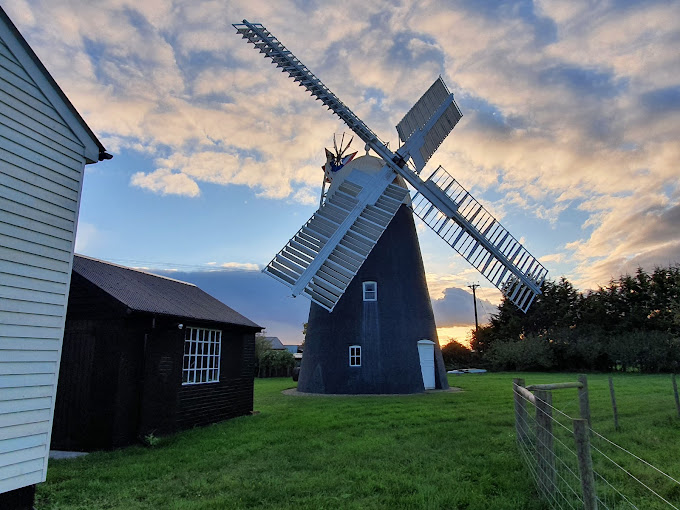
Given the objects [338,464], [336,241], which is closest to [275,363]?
[336,241]

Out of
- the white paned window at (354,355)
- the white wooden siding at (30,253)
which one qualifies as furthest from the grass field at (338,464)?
the white paned window at (354,355)

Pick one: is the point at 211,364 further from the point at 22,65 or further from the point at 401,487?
the point at 22,65

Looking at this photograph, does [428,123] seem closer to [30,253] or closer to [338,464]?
[338,464]

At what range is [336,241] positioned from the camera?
14102 mm

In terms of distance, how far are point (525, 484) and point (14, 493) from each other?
618 centimetres

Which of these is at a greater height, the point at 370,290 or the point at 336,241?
the point at 336,241

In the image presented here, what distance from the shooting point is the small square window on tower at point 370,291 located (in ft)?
58.3

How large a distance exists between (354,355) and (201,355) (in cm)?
756

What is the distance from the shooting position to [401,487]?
588 centimetres

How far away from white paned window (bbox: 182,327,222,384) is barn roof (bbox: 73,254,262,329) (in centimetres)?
48

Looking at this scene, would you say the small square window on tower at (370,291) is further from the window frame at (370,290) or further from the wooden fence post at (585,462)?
the wooden fence post at (585,462)

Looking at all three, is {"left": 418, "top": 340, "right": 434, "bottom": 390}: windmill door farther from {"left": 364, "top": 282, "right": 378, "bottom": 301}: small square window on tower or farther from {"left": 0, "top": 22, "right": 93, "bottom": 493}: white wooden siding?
{"left": 0, "top": 22, "right": 93, "bottom": 493}: white wooden siding

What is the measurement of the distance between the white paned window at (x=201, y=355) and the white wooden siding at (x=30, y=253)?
5.19 meters

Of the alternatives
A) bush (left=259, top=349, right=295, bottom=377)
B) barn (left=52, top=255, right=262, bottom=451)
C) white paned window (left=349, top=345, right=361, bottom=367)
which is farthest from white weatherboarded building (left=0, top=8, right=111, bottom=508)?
bush (left=259, top=349, right=295, bottom=377)
